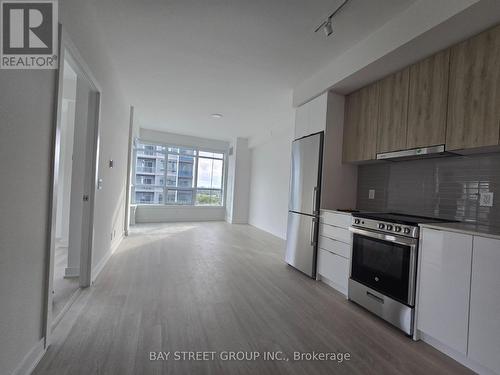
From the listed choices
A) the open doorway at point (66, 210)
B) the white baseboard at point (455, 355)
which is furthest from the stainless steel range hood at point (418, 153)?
the open doorway at point (66, 210)

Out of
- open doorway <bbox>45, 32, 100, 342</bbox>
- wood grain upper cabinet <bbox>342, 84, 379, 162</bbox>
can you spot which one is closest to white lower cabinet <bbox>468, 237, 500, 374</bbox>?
wood grain upper cabinet <bbox>342, 84, 379, 162</bbox>

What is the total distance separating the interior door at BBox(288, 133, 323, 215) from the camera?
10.8ft

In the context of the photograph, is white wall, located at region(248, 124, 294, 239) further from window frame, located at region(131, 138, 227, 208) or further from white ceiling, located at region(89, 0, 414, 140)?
white ceiling, located at region(89, 0, 414, 140)

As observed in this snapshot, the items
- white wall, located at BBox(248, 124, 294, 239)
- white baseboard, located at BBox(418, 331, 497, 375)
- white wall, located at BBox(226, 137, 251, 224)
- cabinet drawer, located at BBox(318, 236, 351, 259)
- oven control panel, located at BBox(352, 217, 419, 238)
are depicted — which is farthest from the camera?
white wall, located at BBox(226, 137, 251, 224)

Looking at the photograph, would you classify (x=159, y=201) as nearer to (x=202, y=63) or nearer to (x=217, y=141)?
(x=217, y=141)

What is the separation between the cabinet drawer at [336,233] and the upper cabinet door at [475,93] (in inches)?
49.4

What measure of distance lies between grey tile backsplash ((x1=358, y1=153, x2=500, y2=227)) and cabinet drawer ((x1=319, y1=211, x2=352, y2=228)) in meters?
0.57

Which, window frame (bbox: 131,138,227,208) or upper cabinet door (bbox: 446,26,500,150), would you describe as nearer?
upper cabinet door (bbox: 446,26,500,150)

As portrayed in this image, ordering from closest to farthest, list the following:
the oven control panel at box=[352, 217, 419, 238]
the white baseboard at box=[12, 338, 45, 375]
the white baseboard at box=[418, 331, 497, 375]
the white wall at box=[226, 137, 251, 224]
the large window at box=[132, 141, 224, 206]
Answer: the white baseboard at box=[12, 338, 45, 375], the white baseboard at box=[418, 331, 497, 375], the oven control panel at box=[352, 217, 419, 238], the large window at box=[132, 141, 224, 206], the white wall at box=[226, 137, 251, 224]

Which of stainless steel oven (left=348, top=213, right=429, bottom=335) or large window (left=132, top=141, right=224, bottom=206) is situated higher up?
large window (left=132, top=141, right=224, bottom=206)

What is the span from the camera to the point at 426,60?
2.35m

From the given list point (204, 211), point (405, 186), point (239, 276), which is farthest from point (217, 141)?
point (405, 186)

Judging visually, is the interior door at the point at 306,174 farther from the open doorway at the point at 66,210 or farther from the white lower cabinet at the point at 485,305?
the open doorway at the point at 66,210

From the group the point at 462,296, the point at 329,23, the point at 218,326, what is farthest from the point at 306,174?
the point at 218,326
